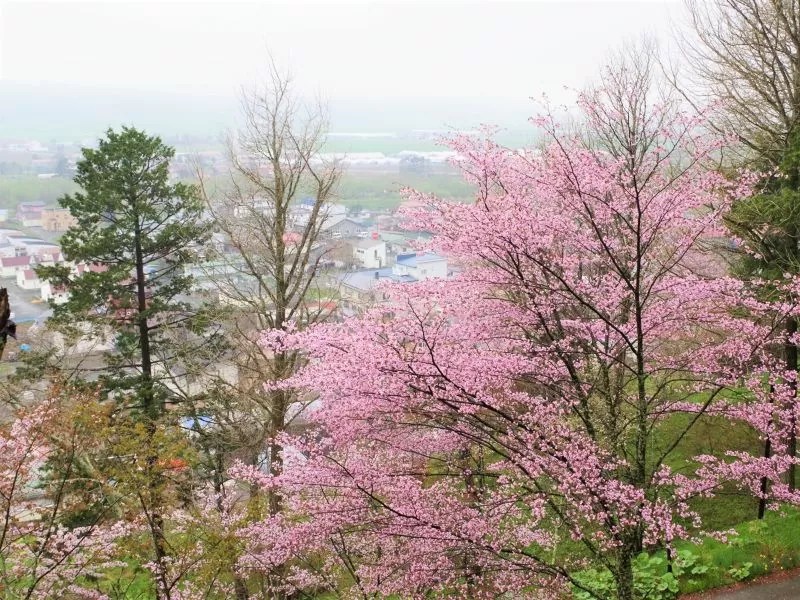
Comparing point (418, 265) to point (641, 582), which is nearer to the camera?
point (641, 582)

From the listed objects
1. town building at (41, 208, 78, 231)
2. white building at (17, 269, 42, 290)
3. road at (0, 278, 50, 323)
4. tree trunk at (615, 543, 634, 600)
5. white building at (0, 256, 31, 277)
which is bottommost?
road at (0, 278, 50, 323)

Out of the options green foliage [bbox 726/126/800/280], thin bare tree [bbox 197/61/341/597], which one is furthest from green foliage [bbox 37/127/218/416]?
green foliage [bbox 726/126/800/280]

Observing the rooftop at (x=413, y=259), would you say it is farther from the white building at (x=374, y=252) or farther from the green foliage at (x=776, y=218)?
the green foliage at (x=776, y=218)

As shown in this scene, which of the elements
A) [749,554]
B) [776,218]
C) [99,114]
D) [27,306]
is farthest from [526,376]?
[99,114]

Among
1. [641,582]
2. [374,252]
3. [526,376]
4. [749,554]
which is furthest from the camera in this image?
[374,252]

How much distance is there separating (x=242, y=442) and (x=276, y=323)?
2.25m

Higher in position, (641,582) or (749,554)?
(749,554)

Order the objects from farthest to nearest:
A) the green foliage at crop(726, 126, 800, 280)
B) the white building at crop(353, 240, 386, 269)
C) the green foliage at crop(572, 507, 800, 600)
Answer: the white building at crop(353, 240, 386, 269), the green foliage at crop(726, 126, 800, 280), the green foliage at crop(572, 507, 800, 600)

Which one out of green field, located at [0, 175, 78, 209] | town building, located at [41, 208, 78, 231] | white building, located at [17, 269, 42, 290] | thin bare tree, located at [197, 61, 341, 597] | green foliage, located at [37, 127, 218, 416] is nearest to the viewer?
thin bare tree, located at [197, 61, 341, 597]

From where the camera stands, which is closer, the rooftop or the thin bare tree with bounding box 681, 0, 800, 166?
the thin bare tree with bounding box 681, 0, 800, 166

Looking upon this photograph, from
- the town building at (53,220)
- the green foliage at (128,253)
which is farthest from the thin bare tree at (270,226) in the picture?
the town building at (53,220)

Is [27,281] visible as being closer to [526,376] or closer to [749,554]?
[526,376]

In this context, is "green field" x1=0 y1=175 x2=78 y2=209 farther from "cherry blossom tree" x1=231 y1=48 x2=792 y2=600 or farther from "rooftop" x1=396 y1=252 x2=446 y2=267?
"cherry blossom tree" x1=231 y1=48 x2=792 y2=600

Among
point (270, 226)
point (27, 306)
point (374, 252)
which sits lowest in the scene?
point (27, 306)
